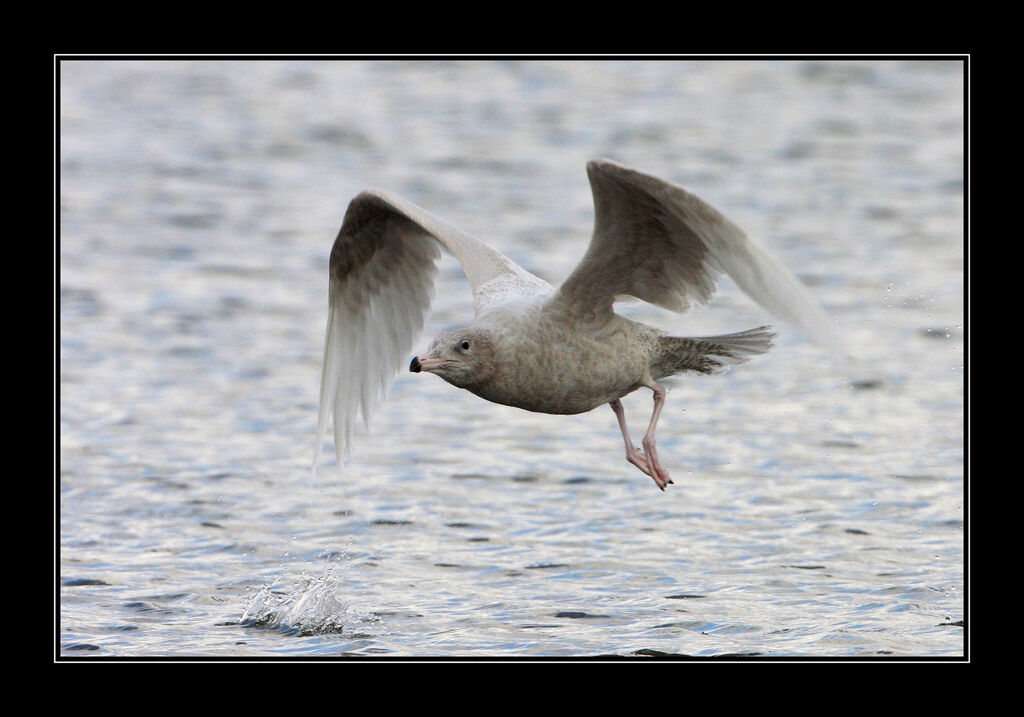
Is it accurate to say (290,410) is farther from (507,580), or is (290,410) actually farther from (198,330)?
(507,580)

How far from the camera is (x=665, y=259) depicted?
7.80 metres

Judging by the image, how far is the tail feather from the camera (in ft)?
27.1

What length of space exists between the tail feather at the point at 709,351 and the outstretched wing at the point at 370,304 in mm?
1079

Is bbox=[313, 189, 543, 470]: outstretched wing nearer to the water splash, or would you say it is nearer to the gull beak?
the water splash

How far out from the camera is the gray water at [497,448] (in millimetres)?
8734

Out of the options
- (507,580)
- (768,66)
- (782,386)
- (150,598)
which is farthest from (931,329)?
(768,66)

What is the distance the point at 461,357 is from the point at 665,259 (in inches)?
43.5

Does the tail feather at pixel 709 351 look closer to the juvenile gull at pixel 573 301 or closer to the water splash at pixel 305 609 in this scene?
the juvenile gull at pixel 573 301

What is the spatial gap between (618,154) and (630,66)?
5.82m

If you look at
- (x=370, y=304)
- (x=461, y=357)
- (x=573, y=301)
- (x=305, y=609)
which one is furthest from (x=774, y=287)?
(x=305, y=609)

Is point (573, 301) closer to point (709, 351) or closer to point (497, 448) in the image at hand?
point (709, 351)

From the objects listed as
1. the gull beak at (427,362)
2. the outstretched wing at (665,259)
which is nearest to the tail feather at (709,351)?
the outstretched wing at (665,259)

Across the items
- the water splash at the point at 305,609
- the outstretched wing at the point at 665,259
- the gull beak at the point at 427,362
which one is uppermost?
the outstretched wing at the point at 665,259

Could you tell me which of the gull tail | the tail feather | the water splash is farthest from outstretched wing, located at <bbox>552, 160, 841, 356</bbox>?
the water splash
